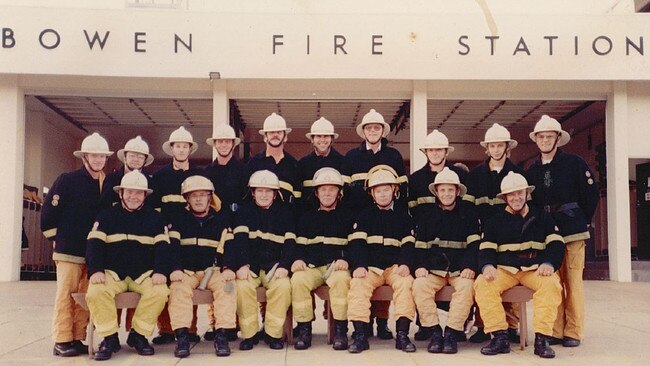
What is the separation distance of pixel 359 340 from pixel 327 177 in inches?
61.4

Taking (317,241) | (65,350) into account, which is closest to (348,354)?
(317,241)

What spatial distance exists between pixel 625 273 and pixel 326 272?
10.0m

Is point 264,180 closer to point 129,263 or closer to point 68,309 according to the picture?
point 129,263

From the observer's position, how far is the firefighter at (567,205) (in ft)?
19.6

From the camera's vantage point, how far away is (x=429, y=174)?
6504mm

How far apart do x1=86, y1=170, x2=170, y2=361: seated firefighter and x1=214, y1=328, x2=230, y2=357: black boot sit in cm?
55

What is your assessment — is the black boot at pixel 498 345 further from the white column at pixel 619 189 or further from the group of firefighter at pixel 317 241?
the white column at pixel 619 189

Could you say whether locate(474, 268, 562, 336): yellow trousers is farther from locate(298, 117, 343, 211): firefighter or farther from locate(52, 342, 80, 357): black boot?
locate(52, 342, 80, 357): black boot

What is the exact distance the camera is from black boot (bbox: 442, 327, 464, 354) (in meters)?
5.55

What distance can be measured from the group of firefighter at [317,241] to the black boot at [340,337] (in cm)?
2

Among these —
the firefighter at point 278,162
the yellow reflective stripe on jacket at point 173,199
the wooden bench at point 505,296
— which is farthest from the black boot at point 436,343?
the yellow reflective stripe on jacket at point 173,199

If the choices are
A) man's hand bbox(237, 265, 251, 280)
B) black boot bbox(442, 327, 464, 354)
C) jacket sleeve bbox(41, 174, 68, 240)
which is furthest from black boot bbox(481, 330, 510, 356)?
jacket sleeve bbox(41, 174, 68, 240)

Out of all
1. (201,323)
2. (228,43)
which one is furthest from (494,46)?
(201,323)

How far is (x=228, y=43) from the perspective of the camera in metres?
13.2
